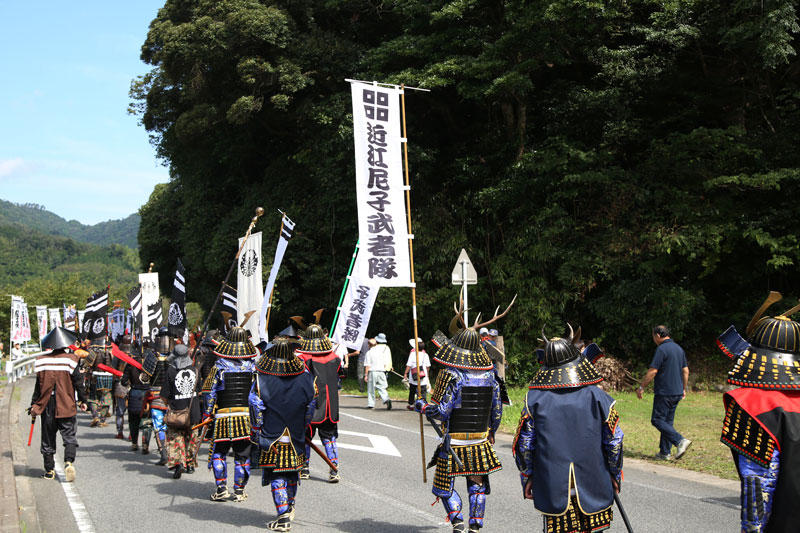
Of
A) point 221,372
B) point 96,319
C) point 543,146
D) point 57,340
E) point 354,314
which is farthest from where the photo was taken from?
point 543,146

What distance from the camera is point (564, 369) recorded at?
5.11 m

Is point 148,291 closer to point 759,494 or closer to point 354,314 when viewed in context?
point 354,314

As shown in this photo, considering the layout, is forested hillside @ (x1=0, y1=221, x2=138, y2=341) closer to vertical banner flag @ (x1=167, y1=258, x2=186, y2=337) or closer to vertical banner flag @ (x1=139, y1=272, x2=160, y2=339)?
vertical banner flag @ (x1=139, y1=272, x2=160, y2=339)

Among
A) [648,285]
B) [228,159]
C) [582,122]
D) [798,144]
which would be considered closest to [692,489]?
[648,285]

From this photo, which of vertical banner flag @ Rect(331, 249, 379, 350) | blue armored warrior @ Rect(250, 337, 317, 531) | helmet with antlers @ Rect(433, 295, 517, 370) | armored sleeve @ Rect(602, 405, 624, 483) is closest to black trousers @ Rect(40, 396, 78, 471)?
blue armored warrior @ Rect(250, 337, 317, 531)

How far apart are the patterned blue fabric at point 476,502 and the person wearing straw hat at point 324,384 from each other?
10.6 ft

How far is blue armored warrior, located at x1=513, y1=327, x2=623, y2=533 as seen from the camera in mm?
4988

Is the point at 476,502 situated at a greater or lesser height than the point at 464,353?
lesser

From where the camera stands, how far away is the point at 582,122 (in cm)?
2061

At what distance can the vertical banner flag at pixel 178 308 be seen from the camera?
37.1 feet

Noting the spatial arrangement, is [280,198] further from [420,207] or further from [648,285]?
[648,285]

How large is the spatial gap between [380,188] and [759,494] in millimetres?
6216

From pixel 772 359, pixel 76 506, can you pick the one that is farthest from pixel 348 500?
pixel 772 359

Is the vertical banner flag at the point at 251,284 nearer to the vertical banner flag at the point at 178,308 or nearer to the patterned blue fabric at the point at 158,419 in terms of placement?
the vertical banner flag at the point at 178,308
